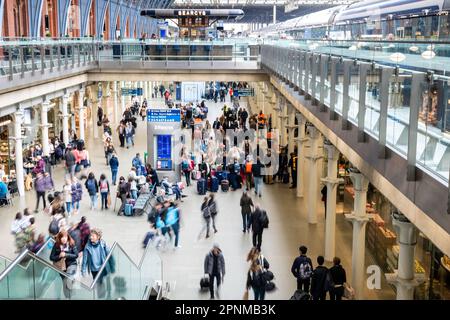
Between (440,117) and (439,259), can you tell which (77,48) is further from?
(440,117)

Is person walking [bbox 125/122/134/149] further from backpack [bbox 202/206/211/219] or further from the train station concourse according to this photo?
backpack [bbox 202/206/211/219]

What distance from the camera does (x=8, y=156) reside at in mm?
23406

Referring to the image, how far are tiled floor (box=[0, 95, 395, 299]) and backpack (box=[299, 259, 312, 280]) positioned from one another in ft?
2.76

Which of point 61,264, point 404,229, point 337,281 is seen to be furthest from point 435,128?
point 61,264

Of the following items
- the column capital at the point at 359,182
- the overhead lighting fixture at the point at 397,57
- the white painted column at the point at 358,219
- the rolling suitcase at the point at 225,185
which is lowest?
the rolling suitcase at the point at 225,185

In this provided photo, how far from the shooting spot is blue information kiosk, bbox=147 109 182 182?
22.1 meters

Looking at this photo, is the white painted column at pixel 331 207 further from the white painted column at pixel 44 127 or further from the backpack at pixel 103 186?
the white painted column at pixel 44 127

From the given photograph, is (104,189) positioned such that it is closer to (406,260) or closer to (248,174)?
(248,174)

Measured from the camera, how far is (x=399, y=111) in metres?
7.00

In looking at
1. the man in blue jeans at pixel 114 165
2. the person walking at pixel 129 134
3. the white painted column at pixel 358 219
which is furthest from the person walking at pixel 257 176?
the person walking at pixel 129 134

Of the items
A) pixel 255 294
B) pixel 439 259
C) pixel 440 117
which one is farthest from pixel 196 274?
pixel 440 117

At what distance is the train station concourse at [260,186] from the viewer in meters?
6.96

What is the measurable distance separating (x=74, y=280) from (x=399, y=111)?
4.20 meters

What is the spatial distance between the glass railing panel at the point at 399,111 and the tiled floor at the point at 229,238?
5219mm
